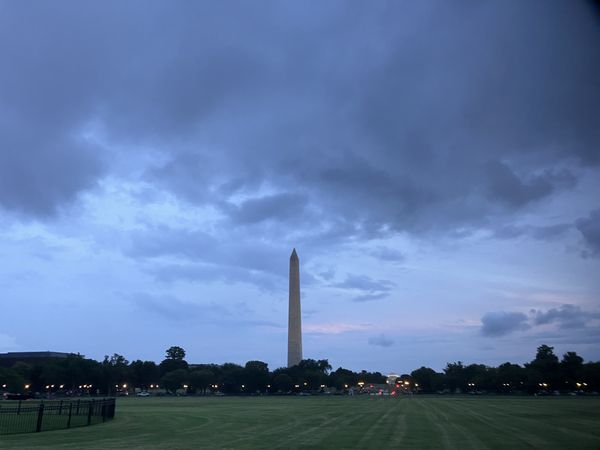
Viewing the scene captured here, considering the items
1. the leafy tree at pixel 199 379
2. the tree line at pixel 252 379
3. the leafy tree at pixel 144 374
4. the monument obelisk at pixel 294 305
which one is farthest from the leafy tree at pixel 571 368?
the leafy tree at pixel 144 374

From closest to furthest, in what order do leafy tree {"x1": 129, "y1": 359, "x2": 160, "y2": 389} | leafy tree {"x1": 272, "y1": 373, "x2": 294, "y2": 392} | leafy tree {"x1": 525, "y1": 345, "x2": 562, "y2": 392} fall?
leafy tree {"x1": 525, "y1": 345, "x2": 562, "y2": 392}
leafy tree {"x1": 272, "y1": 373, "x2": 294, "y2": 392}
leafy tree {"x1": 129, "y1": 359, "x2": 160, "y2": 389}

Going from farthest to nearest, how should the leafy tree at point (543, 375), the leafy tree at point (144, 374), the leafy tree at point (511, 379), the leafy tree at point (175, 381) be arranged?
the leafy tree at point (144, 374), the leafy tree at point (175, 381), the leafy tree at point (511, 379), the leafy tree at point (543, 375)

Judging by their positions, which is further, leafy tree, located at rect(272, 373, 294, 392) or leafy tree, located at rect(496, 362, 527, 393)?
leafy tree, located at rect(272, 373, 294, 392)

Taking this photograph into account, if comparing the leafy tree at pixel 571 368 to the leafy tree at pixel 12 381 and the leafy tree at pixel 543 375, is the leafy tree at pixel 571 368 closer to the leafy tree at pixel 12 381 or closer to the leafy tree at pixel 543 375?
the leafy tree at pixel 543 375

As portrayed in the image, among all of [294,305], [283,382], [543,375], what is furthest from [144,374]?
[543,375]

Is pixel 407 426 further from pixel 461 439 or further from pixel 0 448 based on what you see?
pixel 0 448

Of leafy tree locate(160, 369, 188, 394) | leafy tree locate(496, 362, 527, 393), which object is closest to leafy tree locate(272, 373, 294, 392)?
leafy tree locate(160, 369, 188, 394)

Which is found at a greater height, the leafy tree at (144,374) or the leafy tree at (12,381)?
the leafy tree at (144,374)

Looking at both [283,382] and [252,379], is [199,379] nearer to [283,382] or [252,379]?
[252,379]

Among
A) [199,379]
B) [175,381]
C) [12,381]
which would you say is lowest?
[12,381]

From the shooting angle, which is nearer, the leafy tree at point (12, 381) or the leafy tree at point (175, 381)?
the leafy tree at point (12, 381)

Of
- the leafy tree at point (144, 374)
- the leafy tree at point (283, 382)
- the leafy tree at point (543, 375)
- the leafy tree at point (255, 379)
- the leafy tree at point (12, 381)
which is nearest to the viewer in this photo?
the leafy tree at point (12, 381)

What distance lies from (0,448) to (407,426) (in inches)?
871

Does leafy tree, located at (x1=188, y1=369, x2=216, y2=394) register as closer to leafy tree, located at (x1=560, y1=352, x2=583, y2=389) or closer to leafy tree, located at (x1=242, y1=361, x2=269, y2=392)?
leafy tree, located at (x1=242, y1=361, x2=269, y2=392)
